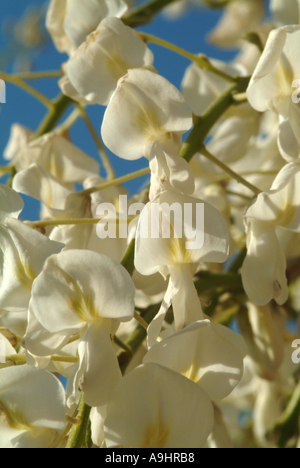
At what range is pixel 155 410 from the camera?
367 mm

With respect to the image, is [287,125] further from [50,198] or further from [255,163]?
[255,163]

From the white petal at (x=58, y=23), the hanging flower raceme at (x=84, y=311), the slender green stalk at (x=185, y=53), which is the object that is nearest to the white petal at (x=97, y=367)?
the hanging flower raceme at (x=84, y=311)

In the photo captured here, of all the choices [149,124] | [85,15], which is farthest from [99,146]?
[149,124]

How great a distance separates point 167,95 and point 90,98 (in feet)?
0.39

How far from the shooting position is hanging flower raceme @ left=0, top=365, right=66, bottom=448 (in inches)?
14.6

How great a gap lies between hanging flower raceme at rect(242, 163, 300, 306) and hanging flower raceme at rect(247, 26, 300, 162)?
40 mm

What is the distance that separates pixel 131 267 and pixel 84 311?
7cm

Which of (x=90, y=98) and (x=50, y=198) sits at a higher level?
(x=90, y=98)

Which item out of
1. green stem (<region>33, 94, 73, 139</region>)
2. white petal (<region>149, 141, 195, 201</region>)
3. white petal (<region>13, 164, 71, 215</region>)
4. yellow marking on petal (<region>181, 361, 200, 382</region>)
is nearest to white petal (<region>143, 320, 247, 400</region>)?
yellow marking on petal (<region>181, 361, 200, 382</region>)

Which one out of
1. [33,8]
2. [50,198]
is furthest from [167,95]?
Result: [33,8]

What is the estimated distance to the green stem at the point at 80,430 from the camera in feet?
1.30

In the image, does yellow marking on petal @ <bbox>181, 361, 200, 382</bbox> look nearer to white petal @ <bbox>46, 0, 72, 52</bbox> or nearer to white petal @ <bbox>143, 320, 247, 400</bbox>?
white petal @ <bbox>143, 320, 247, 400</bbox>

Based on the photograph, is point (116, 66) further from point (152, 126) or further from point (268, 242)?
point (268, 242)
